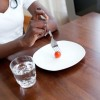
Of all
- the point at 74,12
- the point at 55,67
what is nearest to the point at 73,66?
the point at 55,67

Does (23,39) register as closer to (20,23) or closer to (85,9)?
(20,23)

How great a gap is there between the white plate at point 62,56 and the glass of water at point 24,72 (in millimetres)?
61

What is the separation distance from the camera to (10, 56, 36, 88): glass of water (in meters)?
0.75

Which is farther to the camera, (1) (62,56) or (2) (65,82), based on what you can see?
(1) (62,56)

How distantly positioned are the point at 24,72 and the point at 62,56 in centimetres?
21

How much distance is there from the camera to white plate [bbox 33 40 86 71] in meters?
0.84

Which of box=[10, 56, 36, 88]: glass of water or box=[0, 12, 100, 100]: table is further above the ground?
box=[10, 56, 36, 88]: glass of water

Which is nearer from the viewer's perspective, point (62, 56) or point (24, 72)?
point (24, 72)

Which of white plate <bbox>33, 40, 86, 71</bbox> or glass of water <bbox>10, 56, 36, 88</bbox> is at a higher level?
glass of water <bbox>10, 56, 36, 88</bbox>

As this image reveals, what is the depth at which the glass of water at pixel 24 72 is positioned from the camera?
0.75 metres

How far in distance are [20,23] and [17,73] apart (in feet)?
2.24

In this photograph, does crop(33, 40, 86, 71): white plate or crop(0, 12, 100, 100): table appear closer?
crop(0, 12, 100, 100): table

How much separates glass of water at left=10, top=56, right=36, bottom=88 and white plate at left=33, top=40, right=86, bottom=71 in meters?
0.06

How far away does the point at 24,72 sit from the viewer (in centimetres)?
78
